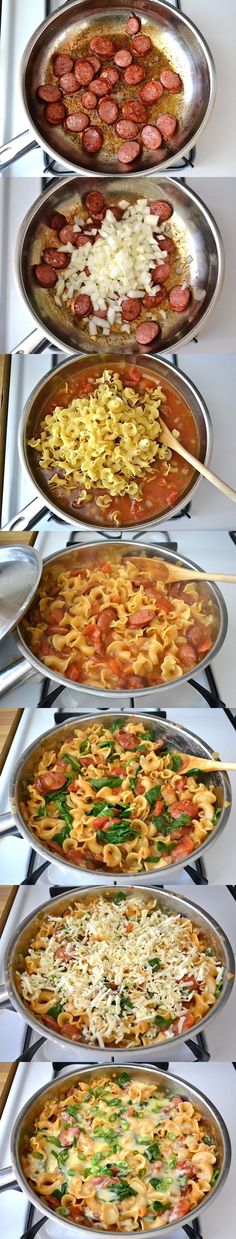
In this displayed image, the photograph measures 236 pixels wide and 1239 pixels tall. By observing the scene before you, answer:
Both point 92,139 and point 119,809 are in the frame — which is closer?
point 119,809

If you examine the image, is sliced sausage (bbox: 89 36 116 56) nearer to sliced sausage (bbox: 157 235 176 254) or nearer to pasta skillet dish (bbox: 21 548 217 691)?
sliced sausage (bbox: 157 235 176 254)

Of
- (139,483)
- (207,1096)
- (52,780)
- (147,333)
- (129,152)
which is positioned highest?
(129,152)

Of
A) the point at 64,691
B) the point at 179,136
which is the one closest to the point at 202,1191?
the point at 64,691

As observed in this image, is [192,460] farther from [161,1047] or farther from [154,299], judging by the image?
[161,1047]

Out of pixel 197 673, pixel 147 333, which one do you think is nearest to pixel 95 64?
pixel 147 333

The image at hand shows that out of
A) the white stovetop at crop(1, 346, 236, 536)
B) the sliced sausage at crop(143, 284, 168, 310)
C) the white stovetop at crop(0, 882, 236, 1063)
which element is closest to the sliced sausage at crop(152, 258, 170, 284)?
the sliced sausage at crop(143, 284, 168, 310)

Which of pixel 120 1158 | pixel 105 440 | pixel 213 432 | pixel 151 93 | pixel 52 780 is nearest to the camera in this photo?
pixel 120 1158
